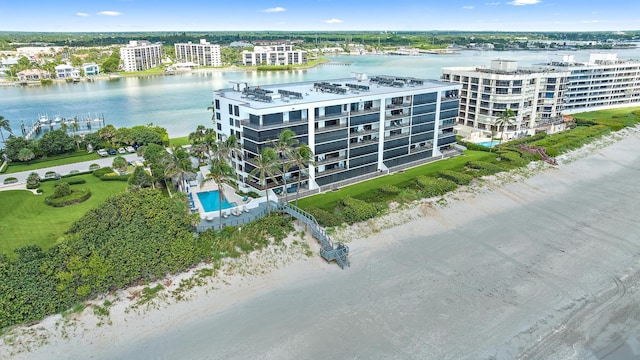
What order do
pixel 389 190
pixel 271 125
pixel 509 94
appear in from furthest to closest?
pixel 509 94 → pixel 389 190 → pixel 271 125

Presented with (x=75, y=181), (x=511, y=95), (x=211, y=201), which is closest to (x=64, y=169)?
(x=75, y=181)

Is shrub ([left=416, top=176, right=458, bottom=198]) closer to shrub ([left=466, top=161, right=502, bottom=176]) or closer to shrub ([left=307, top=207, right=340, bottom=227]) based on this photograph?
shrub ([left=466, top=161, right=502, bottom=176])

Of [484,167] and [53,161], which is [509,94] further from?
[53,161]

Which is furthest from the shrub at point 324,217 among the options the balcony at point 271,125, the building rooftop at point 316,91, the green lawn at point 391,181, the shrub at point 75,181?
the shrub at point 75,181

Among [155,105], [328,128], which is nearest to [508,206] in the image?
[328,128]

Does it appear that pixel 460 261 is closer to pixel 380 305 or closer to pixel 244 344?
pixel 380 305

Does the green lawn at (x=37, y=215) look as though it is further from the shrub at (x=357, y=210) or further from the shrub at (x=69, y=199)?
the shrub at (x=357, y=210)

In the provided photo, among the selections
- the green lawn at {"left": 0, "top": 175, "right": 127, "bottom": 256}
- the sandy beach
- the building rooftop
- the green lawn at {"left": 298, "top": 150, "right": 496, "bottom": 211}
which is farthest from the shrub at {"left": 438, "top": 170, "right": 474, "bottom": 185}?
the green lawn at {"left": 0, "top": 175, "right": 127, "bottom": 256}
